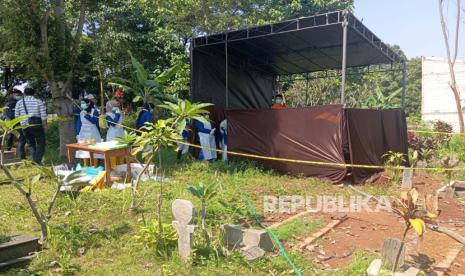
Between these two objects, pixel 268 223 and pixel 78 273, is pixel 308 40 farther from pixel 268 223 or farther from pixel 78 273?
pixel 78 273

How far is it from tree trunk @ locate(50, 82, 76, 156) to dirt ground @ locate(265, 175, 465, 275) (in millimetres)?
6073

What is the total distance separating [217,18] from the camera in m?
14.6

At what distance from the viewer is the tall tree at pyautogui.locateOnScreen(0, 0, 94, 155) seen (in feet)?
26.8

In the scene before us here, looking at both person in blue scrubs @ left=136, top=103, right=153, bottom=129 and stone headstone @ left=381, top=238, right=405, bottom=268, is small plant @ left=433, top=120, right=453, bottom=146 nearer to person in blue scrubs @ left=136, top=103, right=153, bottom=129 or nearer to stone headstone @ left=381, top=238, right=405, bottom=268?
Result: person in blue scrubs @ left=136, top=103, right=153, bottom=129

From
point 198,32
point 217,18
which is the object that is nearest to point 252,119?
point 217,18

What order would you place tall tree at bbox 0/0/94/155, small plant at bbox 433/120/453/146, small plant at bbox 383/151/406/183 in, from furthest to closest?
small plant at bbox 433/120/453/146 < tall tree at bbox 0/0/94/155 < small plant at bbox 383/151/406/183

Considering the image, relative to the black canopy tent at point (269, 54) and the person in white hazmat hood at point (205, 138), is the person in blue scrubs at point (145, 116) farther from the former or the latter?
the black canopy tent at point (269, 54)

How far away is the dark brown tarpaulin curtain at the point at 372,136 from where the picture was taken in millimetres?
7805

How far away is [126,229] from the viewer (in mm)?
4340

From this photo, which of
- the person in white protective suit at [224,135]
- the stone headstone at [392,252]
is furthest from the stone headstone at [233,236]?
the person in white protective suit at [224,135]

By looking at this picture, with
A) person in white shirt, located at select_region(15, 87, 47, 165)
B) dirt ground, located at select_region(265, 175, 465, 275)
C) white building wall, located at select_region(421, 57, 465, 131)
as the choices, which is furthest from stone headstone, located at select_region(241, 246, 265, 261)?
white building wall, located at select_region(421, 57, 465, 131)

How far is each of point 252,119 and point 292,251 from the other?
5011 millimetres

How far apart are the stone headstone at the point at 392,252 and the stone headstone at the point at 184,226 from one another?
5.57ft

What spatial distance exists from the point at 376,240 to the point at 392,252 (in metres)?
1.07
